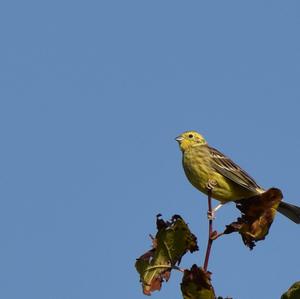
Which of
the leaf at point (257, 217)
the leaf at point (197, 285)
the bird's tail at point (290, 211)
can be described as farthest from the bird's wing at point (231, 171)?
the leaf at point (197, 285)

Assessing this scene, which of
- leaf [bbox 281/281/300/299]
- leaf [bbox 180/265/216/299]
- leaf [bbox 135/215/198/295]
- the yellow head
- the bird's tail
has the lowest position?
leaf [bbox 281/281/300/299]

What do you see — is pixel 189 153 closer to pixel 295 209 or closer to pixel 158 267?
pixel 295 209

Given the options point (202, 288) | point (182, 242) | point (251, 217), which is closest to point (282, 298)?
point (202, 288)

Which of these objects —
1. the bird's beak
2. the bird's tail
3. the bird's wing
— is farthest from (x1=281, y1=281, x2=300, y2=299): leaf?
the bird's beak

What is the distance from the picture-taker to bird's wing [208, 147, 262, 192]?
6.96 metres

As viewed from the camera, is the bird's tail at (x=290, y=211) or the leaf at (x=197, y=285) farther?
the bird's tail at (x=290, y=211)

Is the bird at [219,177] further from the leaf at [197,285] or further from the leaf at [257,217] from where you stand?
the leaf at [197,285]

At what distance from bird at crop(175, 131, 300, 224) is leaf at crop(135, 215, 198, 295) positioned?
327cm

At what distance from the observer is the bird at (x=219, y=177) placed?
6.68 meters

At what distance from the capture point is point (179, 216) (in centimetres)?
314

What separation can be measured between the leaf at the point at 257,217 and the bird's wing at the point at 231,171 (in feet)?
11.0

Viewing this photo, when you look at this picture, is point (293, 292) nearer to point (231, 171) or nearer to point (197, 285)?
point (197, 285)

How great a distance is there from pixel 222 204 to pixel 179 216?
11.8 ft

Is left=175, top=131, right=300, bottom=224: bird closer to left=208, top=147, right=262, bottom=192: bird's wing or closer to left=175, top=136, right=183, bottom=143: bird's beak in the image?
left=208, top=147, right=262, bottom=192: bird's wing
